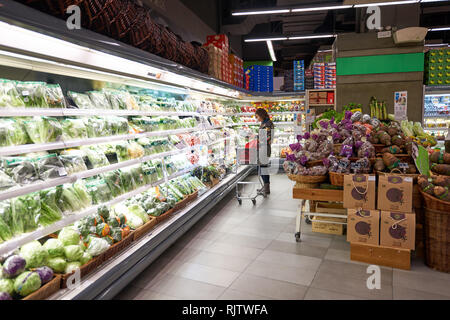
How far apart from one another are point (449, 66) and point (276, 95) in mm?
4138

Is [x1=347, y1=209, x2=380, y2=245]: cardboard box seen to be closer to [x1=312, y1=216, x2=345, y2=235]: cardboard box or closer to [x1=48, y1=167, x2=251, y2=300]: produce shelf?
[x1=312, y1=216, x2=345, y2=235]: cardboard box

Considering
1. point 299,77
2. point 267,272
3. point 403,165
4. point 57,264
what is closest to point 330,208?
point 403,165

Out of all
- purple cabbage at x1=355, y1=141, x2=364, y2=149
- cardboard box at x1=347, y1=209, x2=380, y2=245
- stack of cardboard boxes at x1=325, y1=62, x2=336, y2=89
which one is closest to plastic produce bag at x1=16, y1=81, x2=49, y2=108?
cardboard box at x1=347, y1=209, x2=380, y2=245

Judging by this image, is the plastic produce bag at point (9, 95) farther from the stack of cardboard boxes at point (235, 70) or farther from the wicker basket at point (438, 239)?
the stack of cardboard boxes at point (235, 70)

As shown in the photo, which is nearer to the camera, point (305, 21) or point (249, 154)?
point (249, 154)

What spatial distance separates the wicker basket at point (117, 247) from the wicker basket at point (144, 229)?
2.5 inches

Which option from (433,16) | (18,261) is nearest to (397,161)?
(18,261)

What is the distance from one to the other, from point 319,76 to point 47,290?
7.81 metres

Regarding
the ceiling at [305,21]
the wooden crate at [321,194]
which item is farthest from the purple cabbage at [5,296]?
the ceiling at [305,21]

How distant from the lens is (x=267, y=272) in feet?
10.2

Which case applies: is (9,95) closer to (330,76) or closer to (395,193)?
(395,193)

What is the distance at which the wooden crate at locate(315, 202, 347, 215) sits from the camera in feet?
13.7

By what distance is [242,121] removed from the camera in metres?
9.55

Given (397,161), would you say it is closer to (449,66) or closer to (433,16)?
(449,66)
